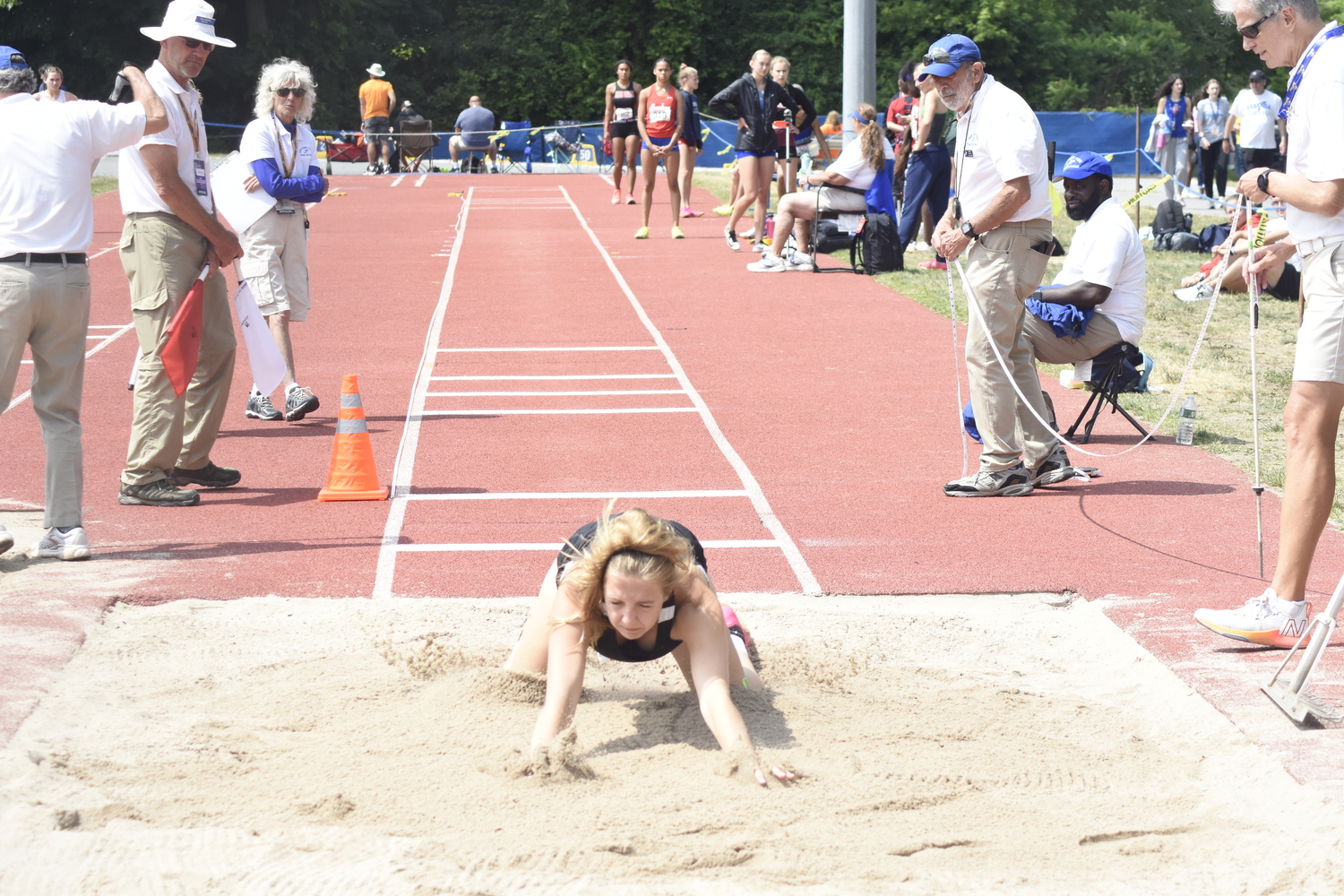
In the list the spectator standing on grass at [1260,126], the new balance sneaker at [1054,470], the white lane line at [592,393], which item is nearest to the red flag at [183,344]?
the white lane line at [592,393]

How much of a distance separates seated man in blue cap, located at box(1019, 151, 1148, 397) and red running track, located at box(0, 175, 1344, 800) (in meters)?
0.74

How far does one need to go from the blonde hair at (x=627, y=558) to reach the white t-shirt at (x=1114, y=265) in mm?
4687

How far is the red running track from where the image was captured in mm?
6133

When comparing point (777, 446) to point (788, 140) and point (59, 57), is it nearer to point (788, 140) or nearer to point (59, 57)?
point (788, 140)

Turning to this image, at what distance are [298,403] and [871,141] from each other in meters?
8.00

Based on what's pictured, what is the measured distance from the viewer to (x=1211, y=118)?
75.1ft

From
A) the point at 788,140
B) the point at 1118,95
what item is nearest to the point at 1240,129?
the point at 788,140

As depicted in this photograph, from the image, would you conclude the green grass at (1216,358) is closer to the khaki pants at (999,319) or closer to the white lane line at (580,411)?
the khaki pants at (999,319)

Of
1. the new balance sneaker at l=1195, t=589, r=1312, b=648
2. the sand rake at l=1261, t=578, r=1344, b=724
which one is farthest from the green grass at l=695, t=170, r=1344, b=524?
the sand rake at l=1261, t=578, r=1344, b=724

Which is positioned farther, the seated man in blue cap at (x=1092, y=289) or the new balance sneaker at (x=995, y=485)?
the seated man in blue cap at (x=1092, y=289)

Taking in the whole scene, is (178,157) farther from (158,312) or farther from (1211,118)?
(1211,118)

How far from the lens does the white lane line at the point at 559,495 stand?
7.35 m

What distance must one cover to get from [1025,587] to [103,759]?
12.0ft

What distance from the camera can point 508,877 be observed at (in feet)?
11.9
